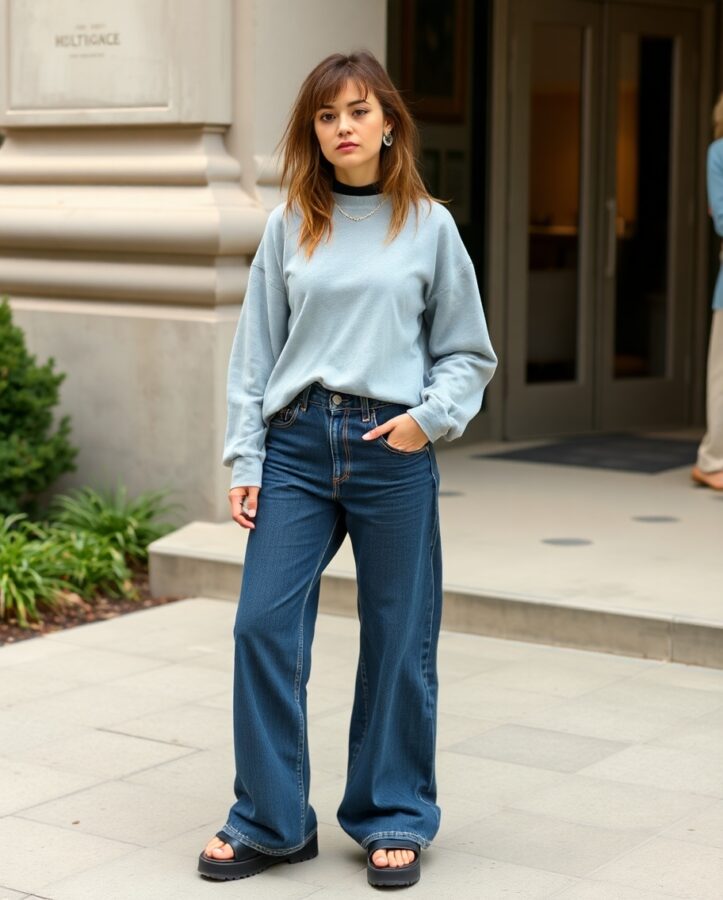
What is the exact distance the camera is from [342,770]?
16.2 feet

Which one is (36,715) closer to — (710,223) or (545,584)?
(545,584)

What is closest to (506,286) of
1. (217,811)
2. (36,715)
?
(36,715)

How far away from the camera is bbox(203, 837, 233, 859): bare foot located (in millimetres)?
4094

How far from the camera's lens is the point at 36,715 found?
561 centimetres

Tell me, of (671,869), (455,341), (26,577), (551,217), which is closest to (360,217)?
(455,341)

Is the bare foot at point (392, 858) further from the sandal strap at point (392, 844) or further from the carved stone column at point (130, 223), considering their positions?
the carved stone column at point (130, 223)

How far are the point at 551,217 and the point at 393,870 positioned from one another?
7473 millimetres

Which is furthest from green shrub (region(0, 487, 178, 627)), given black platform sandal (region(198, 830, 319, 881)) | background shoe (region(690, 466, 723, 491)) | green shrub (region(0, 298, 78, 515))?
black platform sandal (region(198, 830, 319, 881))

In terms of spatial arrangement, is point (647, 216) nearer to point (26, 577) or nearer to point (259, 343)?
point (26, 577)

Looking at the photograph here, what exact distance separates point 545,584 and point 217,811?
93.1 inches

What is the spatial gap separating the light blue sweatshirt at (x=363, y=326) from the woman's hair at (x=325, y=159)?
3cm

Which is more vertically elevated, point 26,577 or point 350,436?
point 350,436

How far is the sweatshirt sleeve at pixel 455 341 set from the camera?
158 inches

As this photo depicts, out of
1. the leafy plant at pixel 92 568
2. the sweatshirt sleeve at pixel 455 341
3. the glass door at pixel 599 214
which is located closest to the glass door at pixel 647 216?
the glass door at pixel 599 214
